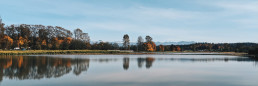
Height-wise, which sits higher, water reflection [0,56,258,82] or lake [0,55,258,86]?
water reflection [0,56,258,82]

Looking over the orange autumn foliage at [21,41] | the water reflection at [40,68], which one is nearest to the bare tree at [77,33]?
the orange autumn foliage at [21,41]

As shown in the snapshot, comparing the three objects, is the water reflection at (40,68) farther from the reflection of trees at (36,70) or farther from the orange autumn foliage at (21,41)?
the orange autumn foliage at (21,41)

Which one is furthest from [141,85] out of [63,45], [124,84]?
[63,45]

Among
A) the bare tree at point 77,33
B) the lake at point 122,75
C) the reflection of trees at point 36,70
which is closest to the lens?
the lake at point 122,75

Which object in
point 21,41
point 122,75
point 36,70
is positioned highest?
point 21,41

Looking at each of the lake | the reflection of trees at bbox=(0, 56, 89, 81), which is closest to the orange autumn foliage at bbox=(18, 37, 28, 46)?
the reflection of trees at bbox=(0, 56, 89, 81)

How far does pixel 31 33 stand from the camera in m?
61.9

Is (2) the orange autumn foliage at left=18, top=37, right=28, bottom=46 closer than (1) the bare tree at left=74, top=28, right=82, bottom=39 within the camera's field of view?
Yes

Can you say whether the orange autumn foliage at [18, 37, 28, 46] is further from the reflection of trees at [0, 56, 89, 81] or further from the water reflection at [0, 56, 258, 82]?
the reflection of trees at [0, 56, 89, 81]

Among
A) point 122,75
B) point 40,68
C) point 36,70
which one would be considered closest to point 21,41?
point 40,68

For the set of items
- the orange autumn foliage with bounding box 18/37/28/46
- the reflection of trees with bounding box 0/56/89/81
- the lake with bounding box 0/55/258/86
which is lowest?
the lake with bounding box 0/55/258/86

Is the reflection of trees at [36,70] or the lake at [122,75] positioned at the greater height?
the reflection of trees at [36,70]

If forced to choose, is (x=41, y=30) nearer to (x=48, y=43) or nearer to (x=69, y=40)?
(x=48, y=43)

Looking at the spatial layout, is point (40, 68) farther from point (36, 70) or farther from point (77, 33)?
point (77, 33)
